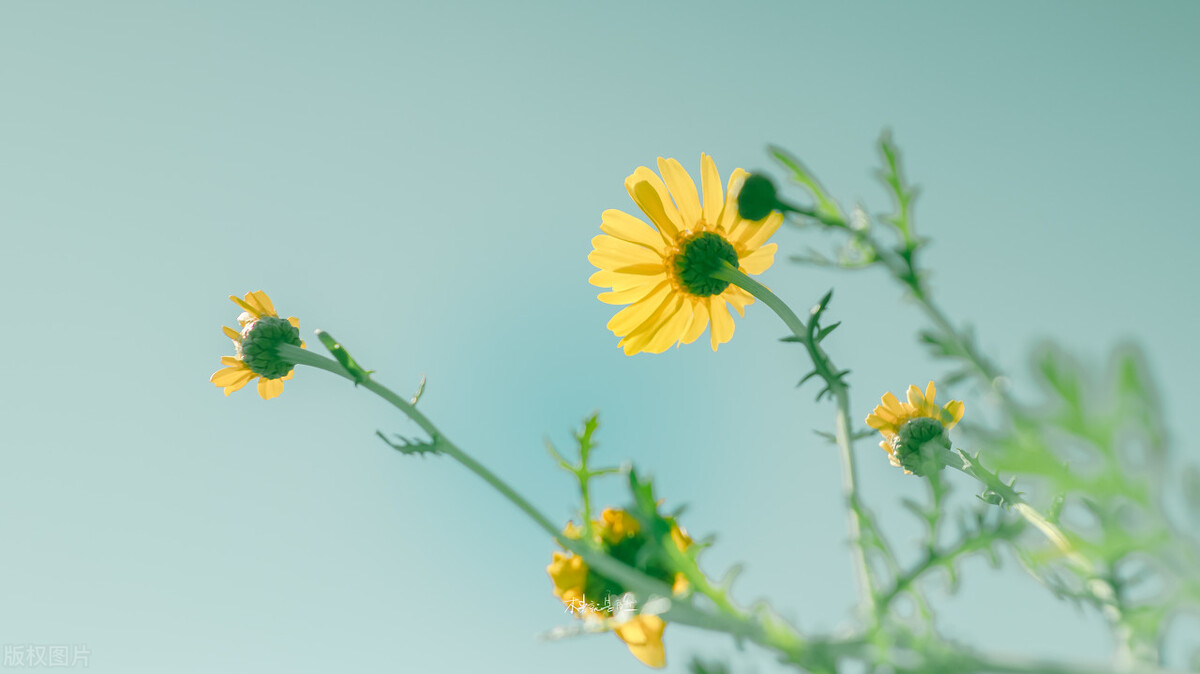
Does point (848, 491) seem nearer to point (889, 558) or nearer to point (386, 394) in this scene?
point (889, 558)

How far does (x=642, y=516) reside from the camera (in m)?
1.06

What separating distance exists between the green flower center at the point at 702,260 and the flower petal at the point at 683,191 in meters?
0.05

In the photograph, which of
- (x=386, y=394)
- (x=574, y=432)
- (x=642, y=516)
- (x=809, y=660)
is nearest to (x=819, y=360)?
(x=574, y=432)

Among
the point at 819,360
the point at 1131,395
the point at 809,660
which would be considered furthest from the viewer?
the point at 819,360

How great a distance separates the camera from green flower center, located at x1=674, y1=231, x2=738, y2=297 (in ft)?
7.82

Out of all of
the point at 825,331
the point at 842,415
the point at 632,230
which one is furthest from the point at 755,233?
the point at 842,415

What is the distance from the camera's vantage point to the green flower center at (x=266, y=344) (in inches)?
95.3

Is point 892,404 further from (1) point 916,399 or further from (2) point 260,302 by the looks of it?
(2) point 260,302

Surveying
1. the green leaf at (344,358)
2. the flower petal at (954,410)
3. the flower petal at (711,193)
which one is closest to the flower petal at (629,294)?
the flower petal at (711,193)

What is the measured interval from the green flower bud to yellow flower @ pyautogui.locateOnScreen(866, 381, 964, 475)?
4.32ft

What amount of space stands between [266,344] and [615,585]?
135 cm

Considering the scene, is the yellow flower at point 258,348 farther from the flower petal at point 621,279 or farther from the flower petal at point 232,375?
the flower petal at point 621,279

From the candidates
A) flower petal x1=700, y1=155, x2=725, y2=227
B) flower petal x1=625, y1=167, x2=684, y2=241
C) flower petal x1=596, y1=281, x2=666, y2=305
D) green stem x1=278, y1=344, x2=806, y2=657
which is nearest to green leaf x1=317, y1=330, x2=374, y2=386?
green stem x1=278, y1=344, x2=806, y2=657

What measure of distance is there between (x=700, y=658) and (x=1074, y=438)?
486mm
